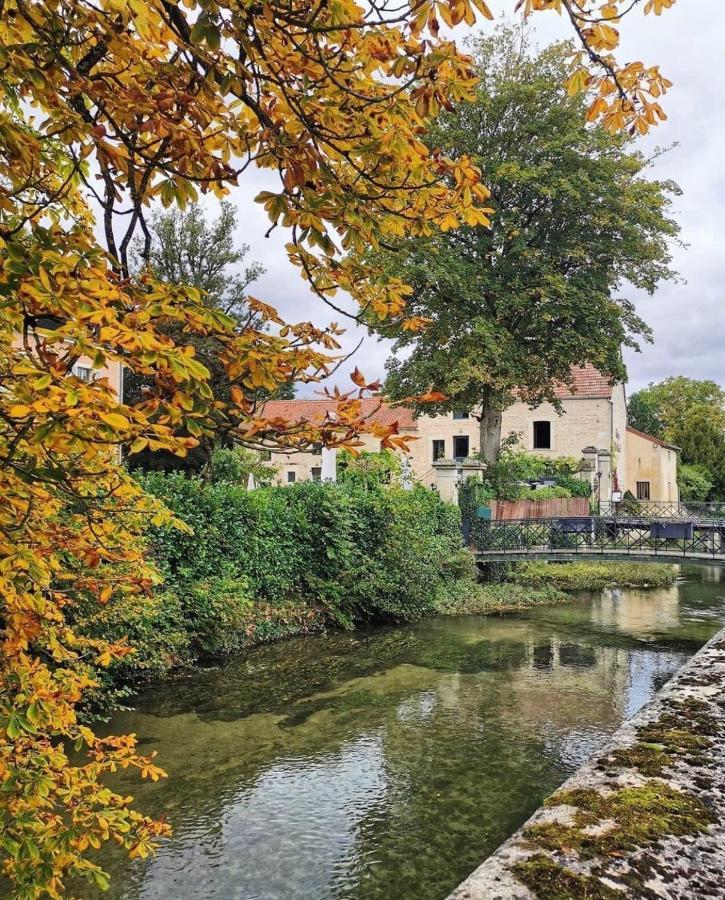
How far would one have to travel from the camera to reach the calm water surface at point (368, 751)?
15.6 ft

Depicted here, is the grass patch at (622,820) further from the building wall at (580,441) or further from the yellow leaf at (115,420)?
the building wall at (580,441)

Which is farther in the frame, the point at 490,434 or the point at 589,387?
the point at 589,387

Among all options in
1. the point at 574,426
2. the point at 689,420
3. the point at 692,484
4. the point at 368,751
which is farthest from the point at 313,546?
the point at 689,420

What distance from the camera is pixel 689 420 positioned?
1980 inches

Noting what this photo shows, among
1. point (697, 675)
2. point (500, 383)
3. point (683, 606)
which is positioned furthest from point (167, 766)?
point (500, 383)

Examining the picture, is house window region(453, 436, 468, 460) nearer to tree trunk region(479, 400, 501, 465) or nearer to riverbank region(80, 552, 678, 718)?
tree trunk region(479, 400, 501, 465)

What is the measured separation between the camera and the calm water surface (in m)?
4.76

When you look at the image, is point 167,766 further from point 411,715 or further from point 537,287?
point 537,287

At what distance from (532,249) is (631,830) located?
21.7 m

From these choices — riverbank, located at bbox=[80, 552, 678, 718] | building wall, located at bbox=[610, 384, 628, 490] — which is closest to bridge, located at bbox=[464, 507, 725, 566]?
riverbank, located at bbox=[80, 552, 678, 718]

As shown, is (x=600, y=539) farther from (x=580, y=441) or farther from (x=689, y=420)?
(x=689, y=420)

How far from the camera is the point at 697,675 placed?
3.64 meters

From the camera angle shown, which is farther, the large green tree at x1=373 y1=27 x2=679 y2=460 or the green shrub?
the large green tree at x1=373 y1=27 x2=679 y2=460

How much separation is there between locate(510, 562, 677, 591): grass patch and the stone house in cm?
529
